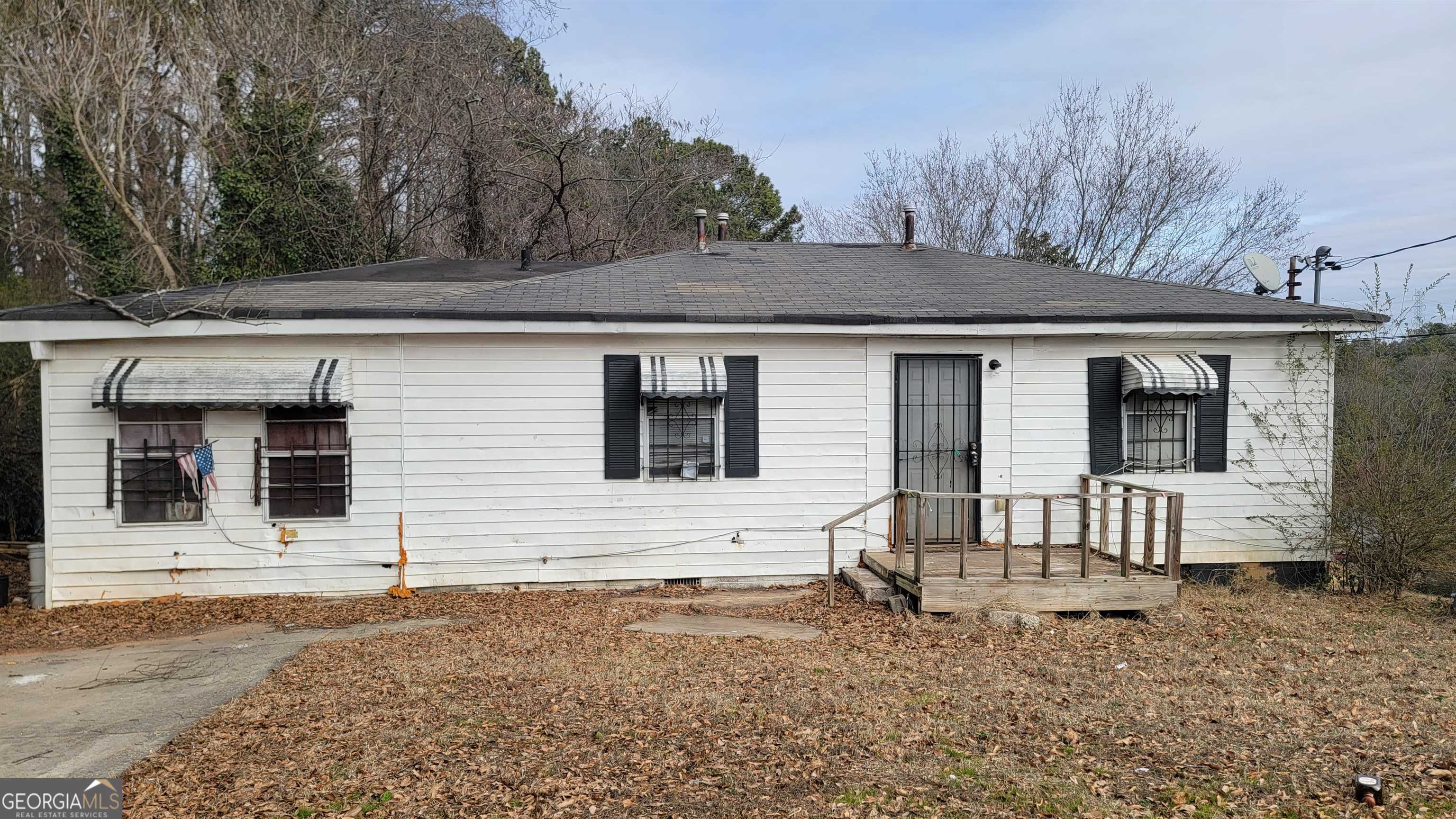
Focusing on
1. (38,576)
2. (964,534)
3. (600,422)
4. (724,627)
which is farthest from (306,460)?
(964,534)

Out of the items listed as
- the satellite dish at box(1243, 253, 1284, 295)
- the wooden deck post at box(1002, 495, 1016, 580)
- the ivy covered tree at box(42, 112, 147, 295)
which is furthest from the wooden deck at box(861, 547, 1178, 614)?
the ivy covered tree at box(42, 112, 147, 295)

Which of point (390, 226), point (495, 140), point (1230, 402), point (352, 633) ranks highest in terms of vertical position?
point (495, 140)

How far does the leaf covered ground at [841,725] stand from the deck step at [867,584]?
619 mm

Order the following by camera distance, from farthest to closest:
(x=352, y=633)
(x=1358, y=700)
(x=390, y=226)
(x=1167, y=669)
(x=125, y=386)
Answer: (x=390, y=226), (x=125, y=386), (x=352, y=633), (x=1167, y=669), (x=1358, y=700)

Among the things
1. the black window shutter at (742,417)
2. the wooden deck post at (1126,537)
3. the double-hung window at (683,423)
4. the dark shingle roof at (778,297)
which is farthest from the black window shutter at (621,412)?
the wooden deck post at (1126,537)

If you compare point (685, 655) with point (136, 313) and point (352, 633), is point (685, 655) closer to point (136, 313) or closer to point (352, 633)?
point (352, 633)

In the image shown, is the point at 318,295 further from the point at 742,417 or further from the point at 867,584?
the point at 867,584

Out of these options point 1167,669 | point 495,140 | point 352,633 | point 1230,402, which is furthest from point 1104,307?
point 495,140

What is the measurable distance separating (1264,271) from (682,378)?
807 centimetres

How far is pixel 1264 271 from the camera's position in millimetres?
11180

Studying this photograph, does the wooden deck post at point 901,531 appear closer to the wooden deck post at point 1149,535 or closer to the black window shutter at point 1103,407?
the wooden deck post at point 1149,535

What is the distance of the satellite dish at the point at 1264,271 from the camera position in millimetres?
11133

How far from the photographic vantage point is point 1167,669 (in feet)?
20.2

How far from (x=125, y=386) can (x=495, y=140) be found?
11.6 m
